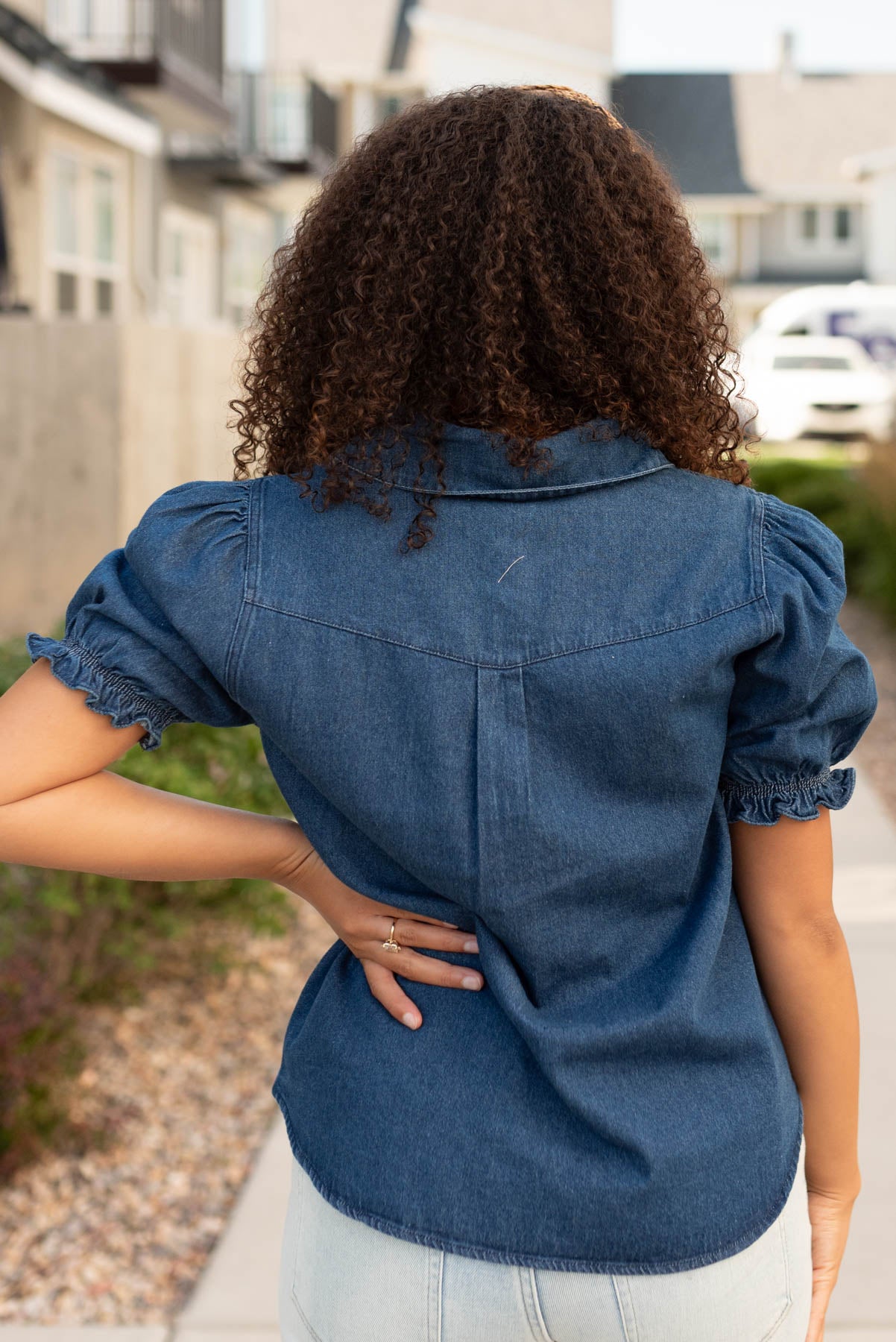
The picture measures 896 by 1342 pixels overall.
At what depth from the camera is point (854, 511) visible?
10.9m

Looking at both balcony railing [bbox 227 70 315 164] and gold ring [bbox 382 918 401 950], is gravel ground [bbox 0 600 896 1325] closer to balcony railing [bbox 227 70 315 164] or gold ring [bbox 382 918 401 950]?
gold ring [bbox 382 918 401 950]

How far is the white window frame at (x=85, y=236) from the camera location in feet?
39.0

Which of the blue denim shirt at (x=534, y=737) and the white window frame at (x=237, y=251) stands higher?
the white window frame at (x=237, y=251)

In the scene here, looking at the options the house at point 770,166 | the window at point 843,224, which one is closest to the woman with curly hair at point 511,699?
the house at point 770,166

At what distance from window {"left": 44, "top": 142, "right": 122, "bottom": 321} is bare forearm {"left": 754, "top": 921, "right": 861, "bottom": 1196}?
11.5 meters

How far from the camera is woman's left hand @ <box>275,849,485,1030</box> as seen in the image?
1280mm

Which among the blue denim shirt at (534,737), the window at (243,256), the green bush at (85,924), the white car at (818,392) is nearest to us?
the blue denim shirt at (534,737)

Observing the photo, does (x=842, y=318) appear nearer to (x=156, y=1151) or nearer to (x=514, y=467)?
(x=156, y=1151)

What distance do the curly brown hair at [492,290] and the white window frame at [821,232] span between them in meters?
35.2

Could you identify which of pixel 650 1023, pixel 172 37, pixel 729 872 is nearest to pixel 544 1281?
pixel 650 1023

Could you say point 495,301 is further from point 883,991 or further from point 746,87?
point 746,87

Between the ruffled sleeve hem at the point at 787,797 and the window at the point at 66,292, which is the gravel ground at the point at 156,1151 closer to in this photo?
the ruffled sleeve hem at the point at 787,797

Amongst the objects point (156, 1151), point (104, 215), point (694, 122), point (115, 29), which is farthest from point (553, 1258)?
point (694, 122)

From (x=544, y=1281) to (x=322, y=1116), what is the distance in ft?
0.83
